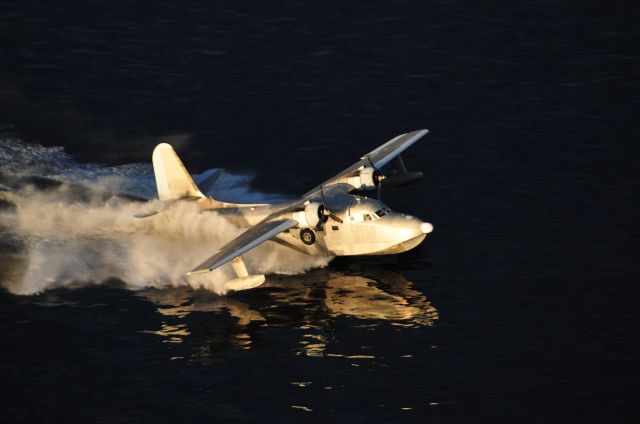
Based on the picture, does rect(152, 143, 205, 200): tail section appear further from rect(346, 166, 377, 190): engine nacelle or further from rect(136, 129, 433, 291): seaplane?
rect(346, 166, 377, 190): engine nacelle

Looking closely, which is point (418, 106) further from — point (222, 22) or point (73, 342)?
point (73, 342)

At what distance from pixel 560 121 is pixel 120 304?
41209 mm

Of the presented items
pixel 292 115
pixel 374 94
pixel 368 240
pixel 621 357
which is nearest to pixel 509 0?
pixel 374 94

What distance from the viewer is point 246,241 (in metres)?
69.6

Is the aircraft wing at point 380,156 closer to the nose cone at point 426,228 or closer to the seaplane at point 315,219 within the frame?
the seaplane at point 315,219

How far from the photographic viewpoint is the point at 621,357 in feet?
201

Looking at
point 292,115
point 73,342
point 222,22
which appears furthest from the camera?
point 222,22

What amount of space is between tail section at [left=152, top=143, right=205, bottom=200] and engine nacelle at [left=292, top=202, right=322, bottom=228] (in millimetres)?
10034

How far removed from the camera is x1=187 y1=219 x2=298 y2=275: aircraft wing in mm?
66812

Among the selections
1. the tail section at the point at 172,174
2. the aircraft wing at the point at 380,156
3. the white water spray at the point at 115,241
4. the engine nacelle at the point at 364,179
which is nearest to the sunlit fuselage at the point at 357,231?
the white water spray at the point at 115,241

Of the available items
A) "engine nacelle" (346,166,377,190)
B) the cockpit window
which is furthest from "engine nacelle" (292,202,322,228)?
"engine nacelle" (346,166,377,190)

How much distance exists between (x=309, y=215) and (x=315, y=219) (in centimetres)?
46

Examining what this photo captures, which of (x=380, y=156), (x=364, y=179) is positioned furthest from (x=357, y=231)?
(x=380, y=156)

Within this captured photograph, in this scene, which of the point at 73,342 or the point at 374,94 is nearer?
the point at 73,342
